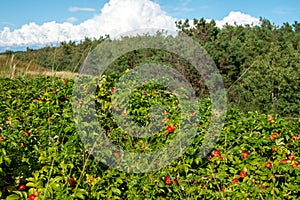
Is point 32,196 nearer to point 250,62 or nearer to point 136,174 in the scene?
point 136,174

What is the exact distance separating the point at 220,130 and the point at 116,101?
99 cm

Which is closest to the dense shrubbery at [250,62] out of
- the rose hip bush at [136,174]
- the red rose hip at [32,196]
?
the rose hip bush at [136,174]

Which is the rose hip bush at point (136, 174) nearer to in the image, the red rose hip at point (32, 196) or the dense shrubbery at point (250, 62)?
the red rose hip at point (32, 196)

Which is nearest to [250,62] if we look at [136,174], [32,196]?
[136,174]

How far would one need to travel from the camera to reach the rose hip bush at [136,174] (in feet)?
6.40

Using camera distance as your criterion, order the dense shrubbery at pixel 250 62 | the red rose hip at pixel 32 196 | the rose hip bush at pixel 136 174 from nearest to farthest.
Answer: the red rose hip at pixel 32 196, the rose hip bush at pixel 136 174, the dense shrubbery at pixel 250 62

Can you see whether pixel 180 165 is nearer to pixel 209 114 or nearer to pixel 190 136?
pixel 190 136

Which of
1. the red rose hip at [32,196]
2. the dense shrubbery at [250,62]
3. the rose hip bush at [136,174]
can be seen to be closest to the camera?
the red rose hip at [32,196]

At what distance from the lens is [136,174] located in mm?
2260

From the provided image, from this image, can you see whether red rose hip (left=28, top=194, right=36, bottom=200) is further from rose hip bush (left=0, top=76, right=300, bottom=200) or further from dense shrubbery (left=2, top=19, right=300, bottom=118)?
dense shrubbery (left=2, top=19, right=300, bottom=118)

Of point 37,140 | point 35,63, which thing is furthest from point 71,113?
point 35,63

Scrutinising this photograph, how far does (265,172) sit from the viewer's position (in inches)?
95.0

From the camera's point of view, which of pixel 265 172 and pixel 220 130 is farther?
pixel 220 130

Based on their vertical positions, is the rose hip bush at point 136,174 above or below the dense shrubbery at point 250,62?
below
